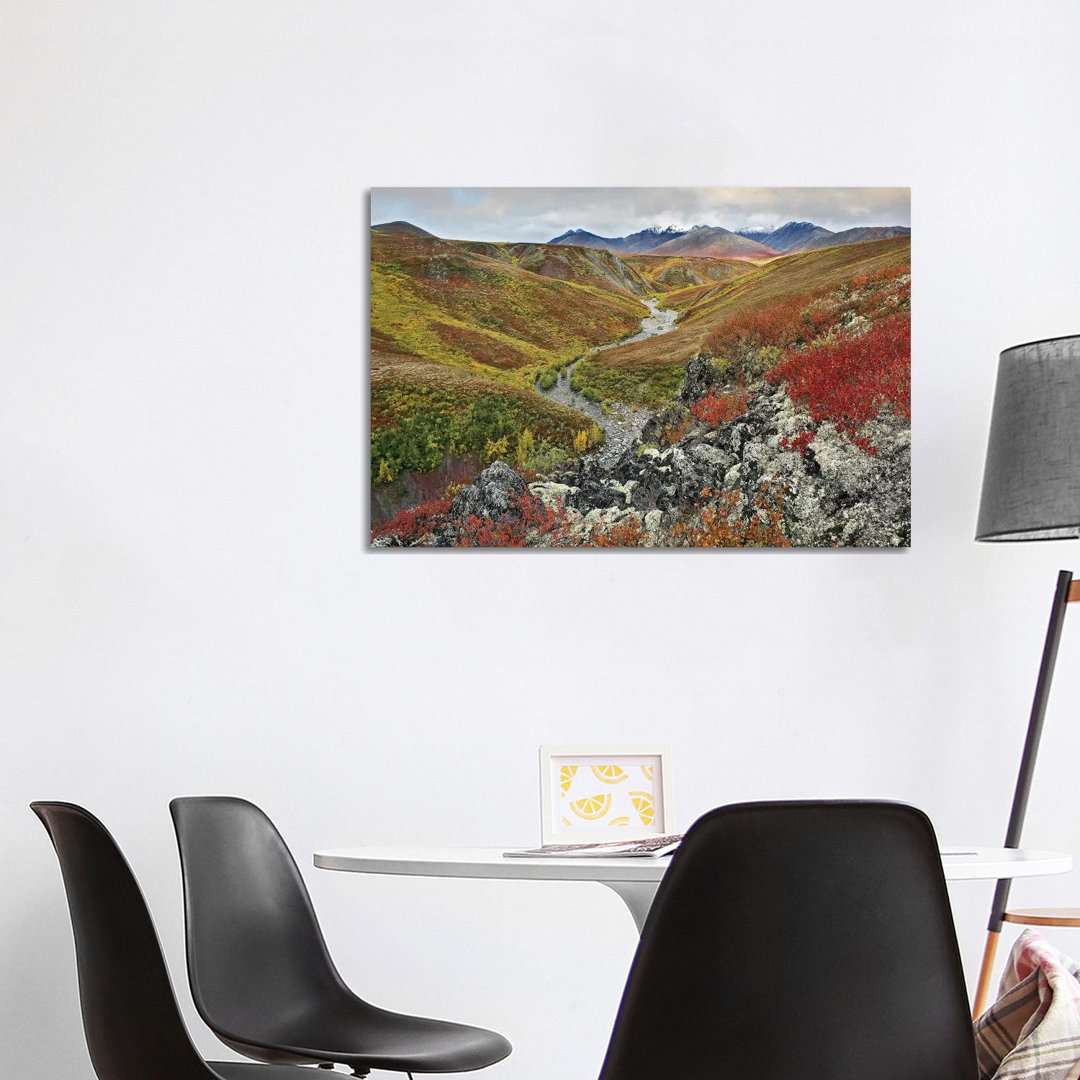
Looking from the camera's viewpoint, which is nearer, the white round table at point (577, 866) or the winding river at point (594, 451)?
the white round table at point (577, 866)

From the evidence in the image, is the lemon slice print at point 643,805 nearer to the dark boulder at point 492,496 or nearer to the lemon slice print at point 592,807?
the lemon slice print at point 592,807

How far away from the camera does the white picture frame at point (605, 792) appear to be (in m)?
2.04

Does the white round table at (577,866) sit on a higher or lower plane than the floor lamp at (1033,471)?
lower

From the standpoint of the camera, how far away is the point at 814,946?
1.29 meters

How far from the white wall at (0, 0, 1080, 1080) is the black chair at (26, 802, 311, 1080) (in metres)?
1.15

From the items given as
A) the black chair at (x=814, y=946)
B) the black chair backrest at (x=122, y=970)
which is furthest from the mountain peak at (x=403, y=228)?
the black chair at (x=814, y=946)

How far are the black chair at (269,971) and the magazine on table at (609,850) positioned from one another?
0.41 metres

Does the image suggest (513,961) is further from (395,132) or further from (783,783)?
(395,132)

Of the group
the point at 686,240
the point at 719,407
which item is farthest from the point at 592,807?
the point at 686,240

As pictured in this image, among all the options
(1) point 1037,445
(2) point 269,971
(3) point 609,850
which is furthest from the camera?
(1) point 1037,445

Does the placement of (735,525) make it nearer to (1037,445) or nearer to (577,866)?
(1037,445)

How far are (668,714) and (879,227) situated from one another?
4.15ft

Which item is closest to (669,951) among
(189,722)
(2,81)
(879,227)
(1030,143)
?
(189,722)

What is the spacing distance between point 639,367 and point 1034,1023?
6.11 feet
